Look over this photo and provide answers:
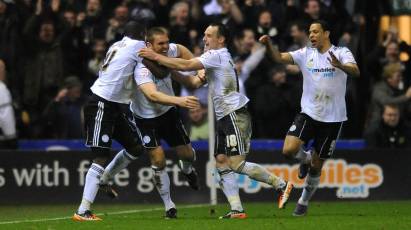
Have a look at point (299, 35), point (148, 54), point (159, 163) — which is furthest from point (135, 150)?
point (299, 35)

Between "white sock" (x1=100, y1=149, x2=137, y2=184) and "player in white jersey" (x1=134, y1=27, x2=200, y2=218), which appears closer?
"player in white jersey" (x1=134, y1=27, x2=200, y2=218)

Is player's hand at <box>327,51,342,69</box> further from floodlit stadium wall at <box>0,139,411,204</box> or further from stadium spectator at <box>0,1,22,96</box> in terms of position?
stadium spectator at <box>0,1,22,96</box>

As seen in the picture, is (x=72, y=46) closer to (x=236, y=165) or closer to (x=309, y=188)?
(x=309, y=188)

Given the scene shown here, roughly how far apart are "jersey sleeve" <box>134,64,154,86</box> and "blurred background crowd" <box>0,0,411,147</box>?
17.9 feet

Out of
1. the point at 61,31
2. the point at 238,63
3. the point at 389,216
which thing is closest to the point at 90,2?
the point at 61,31

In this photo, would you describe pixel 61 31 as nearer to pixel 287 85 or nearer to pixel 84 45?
pixel 84 45

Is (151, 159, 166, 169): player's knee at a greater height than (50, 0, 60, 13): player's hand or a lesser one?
lesser

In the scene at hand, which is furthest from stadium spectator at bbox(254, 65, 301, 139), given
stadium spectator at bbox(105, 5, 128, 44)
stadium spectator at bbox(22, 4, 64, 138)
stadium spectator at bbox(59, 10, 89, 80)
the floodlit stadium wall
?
stadium spectator at bbox(22, 4, 64, 138)

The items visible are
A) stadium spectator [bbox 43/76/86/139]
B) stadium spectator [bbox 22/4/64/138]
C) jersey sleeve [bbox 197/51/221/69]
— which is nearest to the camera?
jersey sleeve [bbox 197/51/221/69]

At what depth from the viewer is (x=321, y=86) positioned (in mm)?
15836

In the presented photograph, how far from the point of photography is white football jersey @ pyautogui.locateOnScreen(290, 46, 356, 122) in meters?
15.8

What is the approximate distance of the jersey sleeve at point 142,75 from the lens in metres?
15.1

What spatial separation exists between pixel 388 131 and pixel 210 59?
20.4 feet

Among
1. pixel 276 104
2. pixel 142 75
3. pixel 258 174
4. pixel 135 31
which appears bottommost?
pixel 276 104
